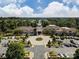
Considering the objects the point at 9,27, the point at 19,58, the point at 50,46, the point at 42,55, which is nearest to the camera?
the point at 19,58

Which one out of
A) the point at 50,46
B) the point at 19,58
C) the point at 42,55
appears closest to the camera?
the point at 19,58

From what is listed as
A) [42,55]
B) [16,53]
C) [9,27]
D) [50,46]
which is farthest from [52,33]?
[16,53]

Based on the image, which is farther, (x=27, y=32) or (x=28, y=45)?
(x=27, y=32)

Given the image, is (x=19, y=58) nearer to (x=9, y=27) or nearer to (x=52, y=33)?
(x=52, y=33)

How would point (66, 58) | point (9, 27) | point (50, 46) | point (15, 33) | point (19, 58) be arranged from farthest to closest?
point (9, 27) < point (15, 33) < point (50, 46) < point (66, 58) < point (19, 58)

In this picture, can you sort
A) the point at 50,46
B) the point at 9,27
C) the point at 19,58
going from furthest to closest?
the point at 9,27 → the point at 50,46 → the point at 19,58

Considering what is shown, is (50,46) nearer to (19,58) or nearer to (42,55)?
(42,55)

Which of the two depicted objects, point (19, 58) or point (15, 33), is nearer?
point (19, 58)

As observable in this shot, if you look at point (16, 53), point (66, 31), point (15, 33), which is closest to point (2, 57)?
point (16, 53)
